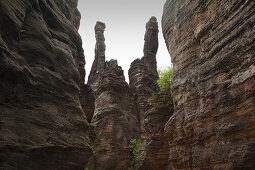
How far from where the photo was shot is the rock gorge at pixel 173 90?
6.12m

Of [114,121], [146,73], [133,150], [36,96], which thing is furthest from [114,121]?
[36,96]

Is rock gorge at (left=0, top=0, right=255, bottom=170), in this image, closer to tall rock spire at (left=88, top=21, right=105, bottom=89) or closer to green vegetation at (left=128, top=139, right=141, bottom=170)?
green vegetation at (left=128, top=139, right=141, bottom=170)

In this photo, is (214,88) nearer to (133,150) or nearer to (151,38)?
(133,150)

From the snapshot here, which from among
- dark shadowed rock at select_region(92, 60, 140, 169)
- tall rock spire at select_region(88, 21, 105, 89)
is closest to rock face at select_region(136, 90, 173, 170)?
dark shadowed rock at select_region(92, 60, 140, 169)

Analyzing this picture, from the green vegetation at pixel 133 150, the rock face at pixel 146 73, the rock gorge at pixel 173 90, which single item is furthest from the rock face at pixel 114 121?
the rock gorge at pixel 173 90

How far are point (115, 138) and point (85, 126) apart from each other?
15.6 m

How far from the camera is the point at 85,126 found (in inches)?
329

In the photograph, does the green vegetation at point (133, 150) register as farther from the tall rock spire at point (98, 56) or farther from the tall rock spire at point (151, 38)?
the tall rock spire at point (151, 38)

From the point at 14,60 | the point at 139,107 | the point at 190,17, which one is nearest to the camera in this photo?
the point at 14,60

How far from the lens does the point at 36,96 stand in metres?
6.91

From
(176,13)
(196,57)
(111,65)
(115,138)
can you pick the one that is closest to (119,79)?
(111,65)

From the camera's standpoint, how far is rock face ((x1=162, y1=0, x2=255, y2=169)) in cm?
775

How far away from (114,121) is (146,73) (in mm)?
10497

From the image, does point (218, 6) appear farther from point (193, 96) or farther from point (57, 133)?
point (57, 133)
